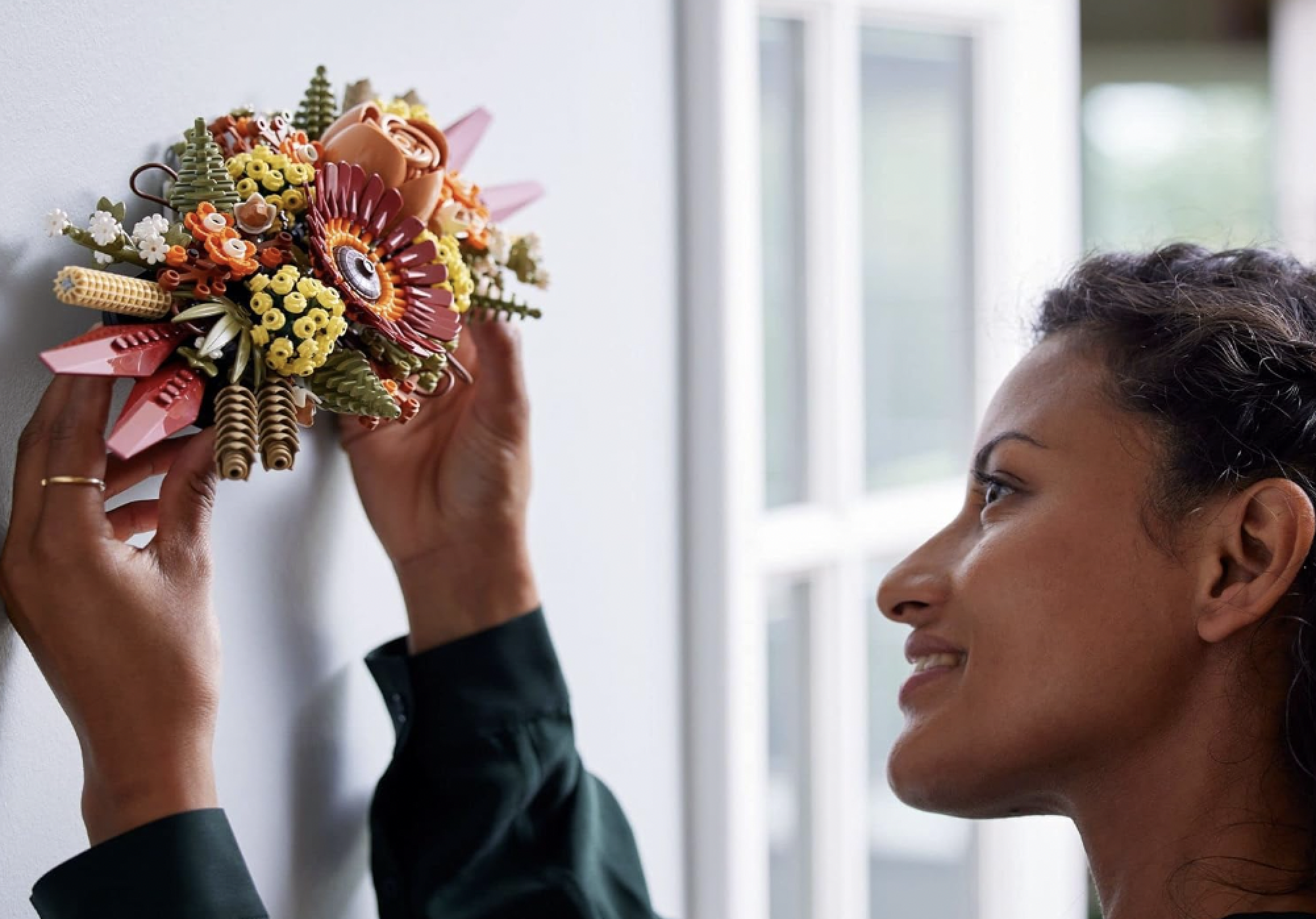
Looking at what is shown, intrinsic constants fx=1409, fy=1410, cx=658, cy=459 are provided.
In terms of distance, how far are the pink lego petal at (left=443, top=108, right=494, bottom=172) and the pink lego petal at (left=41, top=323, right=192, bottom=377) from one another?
0.31 meters

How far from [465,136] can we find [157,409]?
1.24ft

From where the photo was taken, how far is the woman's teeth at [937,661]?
1069 mm

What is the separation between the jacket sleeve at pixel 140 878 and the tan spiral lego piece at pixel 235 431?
8.7 inches

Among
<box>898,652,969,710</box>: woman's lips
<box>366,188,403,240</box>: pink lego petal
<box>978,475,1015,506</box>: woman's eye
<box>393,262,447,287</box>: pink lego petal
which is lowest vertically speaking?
<box>898,652,969,710</box>: woman's lips

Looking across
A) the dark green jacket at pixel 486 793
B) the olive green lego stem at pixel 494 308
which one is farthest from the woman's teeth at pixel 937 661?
the olive green lego stem at pixel 494 308

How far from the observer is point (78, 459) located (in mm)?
788

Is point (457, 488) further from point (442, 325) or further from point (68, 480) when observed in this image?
point (68, 480)

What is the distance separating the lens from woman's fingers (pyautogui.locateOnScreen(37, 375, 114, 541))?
78cm

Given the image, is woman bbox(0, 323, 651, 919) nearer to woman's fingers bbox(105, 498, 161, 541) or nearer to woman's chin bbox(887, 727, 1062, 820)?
woman's fingers bbox(105, 498, 161, 541)

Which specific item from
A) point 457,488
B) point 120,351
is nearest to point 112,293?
point 120,351

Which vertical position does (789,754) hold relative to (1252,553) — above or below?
→ below

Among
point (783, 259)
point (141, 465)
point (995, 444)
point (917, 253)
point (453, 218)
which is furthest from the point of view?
point (917, 253)

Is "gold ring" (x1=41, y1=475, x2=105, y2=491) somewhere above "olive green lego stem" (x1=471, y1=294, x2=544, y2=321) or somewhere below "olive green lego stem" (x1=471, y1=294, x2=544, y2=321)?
below

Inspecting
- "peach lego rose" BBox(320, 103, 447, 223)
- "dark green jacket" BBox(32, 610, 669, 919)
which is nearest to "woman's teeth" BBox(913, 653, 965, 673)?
"dark green jacket" BBox(32, 610, 669, 919)
